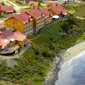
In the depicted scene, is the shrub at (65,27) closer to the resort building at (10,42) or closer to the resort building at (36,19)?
the resort building at (36,19)

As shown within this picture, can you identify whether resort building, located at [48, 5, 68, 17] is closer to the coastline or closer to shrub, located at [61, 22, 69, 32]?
shrub, located at [61, 22, 69, 32]

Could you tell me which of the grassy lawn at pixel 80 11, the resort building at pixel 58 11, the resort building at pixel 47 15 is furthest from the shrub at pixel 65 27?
the grassy lawn at pixel 80 11

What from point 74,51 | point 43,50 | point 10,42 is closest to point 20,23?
point 10,42

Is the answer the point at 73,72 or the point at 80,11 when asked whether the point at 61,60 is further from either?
the point at 80,11

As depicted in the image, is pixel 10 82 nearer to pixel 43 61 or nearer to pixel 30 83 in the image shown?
pixel 30 83

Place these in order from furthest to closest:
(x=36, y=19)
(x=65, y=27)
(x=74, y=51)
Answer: (x=65, y=27)
(x=36, y=19)
(x=74, y=51)

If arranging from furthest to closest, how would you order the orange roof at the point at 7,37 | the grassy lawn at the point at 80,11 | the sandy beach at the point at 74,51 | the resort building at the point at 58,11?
the grassy lawn at the point at 80,11
the resort building at the point at 58,11
the sandy beach at the point at 74,51
the orange roof at the point at 7,37
